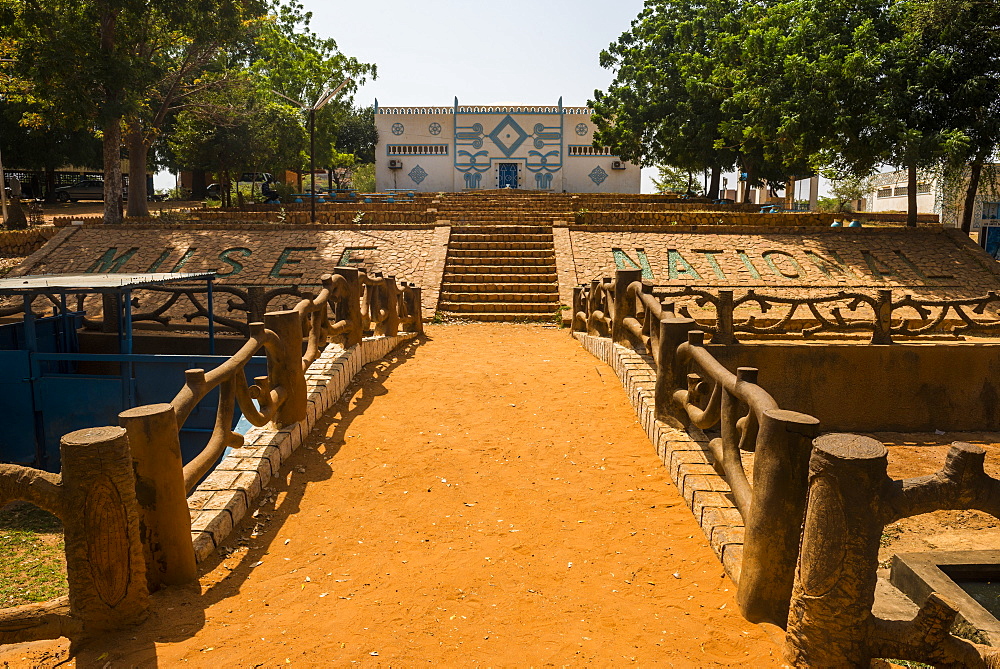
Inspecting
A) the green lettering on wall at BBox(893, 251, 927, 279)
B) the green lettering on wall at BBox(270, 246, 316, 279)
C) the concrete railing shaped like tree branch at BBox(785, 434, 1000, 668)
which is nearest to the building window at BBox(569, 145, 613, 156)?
the green lettering on wall at BBox(893, 251, 927, 279)

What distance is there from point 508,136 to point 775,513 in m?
37.1

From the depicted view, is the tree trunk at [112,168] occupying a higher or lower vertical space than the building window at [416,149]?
lower

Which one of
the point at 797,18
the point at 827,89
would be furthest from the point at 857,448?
the point at 797,18

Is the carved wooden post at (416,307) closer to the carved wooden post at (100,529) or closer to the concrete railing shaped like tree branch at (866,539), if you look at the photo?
the carved wooden post at (100,529)

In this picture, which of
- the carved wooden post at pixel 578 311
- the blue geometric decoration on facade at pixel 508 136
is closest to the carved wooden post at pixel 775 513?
the carved wooden post at pixel 578 311

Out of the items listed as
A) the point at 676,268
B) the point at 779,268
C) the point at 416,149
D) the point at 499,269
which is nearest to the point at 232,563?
the point at 499,269

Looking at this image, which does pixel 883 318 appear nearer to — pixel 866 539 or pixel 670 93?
pixel 866 539

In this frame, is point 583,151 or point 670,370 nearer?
point 670,370

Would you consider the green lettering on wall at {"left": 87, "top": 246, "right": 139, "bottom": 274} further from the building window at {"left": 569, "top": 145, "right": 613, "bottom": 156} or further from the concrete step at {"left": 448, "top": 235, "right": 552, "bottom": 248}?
the building window at {"left": 569, "top": 145, "right": 613, "bottom": 156}

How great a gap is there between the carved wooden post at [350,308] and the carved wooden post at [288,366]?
2285 millimetres

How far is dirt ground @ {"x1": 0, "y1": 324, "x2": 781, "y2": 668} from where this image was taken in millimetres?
3082

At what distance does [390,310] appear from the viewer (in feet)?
32.3

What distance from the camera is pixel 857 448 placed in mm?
2646

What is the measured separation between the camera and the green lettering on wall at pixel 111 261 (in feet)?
54.5
